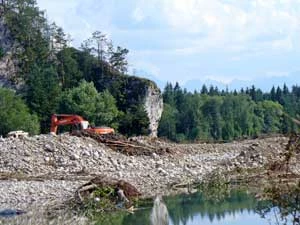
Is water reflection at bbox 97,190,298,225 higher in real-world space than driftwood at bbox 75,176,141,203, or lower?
lower

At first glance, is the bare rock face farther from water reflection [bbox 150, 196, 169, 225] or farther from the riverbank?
water reflection [bbox 150, 196, 169, 225]

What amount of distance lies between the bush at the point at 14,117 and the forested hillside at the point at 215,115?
28.3 m

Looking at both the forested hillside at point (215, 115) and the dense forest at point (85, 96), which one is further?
the forested hillside at point (215, 115)

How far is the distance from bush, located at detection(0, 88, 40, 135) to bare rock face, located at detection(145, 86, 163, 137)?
504 inches

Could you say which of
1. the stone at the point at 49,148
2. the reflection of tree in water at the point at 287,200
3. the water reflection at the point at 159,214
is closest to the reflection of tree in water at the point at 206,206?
the water reflection at the point at 159,214

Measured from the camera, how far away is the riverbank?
25.6 m

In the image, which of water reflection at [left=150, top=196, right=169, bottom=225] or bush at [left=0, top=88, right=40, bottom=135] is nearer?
water reflection at [left=150, top=196, right=169, bottom=225]

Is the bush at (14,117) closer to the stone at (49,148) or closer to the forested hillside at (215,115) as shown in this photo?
the stone at (49,148)

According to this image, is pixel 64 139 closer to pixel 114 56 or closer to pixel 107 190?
pixel 107 190

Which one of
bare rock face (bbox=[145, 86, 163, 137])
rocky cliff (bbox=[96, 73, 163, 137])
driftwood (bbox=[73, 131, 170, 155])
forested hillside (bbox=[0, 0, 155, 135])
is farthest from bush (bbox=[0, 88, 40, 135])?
driftwood (bbox=[73, 131, 170, 155])

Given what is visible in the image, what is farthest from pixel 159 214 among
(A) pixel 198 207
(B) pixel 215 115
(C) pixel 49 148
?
(B) pixel 215 115

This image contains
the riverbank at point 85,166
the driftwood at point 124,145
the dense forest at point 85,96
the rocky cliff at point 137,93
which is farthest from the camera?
the rocky cliff at point 137,93

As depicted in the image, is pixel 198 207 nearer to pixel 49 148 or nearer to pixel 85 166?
pixel 85 166

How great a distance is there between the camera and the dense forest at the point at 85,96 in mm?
65812
